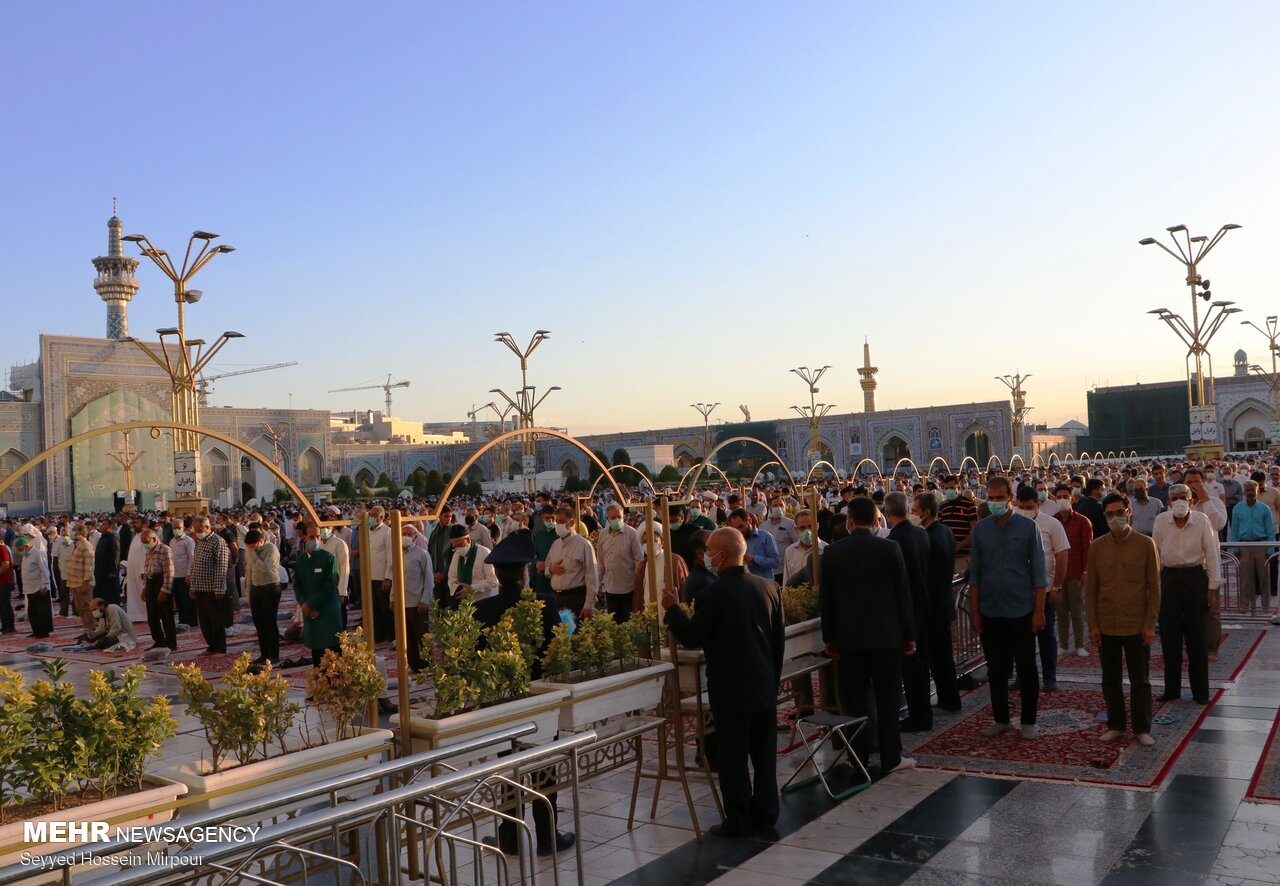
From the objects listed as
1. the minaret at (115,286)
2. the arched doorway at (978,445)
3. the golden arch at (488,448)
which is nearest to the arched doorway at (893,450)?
the arched doorway at (978,445)

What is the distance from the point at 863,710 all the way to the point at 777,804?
1064 millimetres

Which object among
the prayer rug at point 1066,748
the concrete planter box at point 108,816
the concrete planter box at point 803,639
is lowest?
the prayer rug at point 1066,748

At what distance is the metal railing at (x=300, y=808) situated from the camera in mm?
2584

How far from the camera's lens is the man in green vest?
8.18 meters

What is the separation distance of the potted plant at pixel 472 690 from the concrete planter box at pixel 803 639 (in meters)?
1.80

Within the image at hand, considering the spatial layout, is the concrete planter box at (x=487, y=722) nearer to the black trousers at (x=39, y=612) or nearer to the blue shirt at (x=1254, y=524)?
the blue shirt at (x=1254, y=524)

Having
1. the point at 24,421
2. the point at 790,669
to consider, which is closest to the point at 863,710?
the point at 790,669

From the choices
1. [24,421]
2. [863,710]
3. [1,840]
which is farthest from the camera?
[24,421]

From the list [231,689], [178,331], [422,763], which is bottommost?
[422,763]

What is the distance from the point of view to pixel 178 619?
524 inches

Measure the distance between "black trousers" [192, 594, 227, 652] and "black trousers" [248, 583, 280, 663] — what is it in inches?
32.0

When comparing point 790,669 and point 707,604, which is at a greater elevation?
point 707,604

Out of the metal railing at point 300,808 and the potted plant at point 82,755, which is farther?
the potted plant at point 82,755

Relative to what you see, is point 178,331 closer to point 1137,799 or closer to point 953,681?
point 953,681
